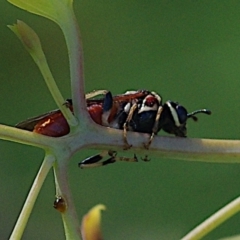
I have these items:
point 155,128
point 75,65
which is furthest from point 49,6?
point 155,128

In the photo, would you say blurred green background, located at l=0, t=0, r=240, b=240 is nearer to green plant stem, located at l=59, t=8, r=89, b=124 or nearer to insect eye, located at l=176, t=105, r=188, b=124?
insect eye, located at l=176, t=105, r=188, b=124

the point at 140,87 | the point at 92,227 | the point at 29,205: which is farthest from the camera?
the point at 140,87

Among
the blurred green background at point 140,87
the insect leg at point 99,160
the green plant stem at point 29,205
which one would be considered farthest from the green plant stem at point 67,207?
the blurred green background at point 140,87

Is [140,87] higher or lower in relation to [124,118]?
lower

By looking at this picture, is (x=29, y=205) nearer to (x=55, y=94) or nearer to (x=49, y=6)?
(x=55, y=94)

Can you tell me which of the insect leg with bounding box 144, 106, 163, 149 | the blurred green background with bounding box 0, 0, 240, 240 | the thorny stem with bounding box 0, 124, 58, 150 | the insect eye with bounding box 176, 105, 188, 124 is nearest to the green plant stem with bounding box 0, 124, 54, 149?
the thorny stem with bounding box 0, 124, 58, 150

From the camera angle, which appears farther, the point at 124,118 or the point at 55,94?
the point at 124,118

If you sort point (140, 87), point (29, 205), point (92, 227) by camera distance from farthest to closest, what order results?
point (140, 87), point (92, 227), point (29, 205)
